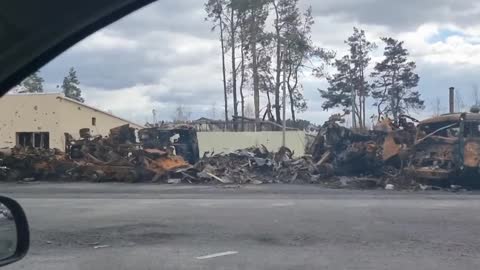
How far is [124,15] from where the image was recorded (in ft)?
9.75

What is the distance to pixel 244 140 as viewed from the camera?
1809 inches

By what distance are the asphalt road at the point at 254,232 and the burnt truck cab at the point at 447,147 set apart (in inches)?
121

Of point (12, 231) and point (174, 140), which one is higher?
point (174, 140)

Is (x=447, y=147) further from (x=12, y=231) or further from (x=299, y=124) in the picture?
(x=299, y=124)

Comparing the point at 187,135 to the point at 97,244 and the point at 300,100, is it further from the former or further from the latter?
the point at 300,100

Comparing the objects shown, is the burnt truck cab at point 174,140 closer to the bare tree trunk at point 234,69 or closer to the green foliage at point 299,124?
the bare tree trunk at point 234,69


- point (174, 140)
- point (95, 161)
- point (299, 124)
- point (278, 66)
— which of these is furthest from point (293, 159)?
point (299, 124)

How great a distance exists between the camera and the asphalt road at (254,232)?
9.26m

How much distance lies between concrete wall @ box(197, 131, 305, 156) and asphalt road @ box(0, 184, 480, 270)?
25255 mm

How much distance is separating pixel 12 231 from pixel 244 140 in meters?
43.2

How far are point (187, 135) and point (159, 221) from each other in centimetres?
1803

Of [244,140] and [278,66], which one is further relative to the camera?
[278,66]

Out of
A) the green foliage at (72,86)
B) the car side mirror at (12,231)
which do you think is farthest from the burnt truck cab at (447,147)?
the green foliage at (72,86)

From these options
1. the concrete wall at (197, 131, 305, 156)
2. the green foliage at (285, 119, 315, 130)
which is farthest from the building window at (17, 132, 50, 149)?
the green foliage at (285, 119, 315, 130)
